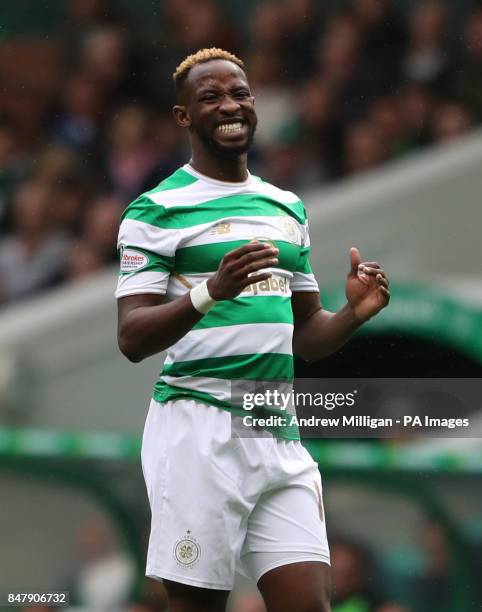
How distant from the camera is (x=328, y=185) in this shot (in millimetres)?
6375

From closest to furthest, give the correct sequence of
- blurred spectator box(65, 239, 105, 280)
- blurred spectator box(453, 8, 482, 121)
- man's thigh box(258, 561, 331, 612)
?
man's thigh box(258, 561, 331, 612) < blurred spectator box(453, 8, 482, 121) < blurred spectator box(65, 239, 105, 280)

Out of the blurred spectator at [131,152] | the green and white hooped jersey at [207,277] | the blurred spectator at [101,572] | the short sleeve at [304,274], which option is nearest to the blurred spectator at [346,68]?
the blurred spectator at [131,152]

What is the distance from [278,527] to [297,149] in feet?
10.5

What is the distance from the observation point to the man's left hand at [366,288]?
137 inches

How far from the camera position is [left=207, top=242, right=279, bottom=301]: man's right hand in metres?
3.09

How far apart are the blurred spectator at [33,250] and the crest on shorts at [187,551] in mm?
3503

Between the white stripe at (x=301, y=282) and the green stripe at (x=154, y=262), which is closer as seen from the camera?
the green stripe at (x=154, y=262)

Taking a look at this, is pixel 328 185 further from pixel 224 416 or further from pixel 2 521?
pixel 224 416

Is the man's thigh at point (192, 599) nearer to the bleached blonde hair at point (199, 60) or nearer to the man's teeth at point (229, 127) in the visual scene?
the man's teeth at point (229, 127)

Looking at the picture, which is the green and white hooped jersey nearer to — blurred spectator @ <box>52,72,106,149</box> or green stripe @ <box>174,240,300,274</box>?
green stripe @ <box>174,240,300,274</box>

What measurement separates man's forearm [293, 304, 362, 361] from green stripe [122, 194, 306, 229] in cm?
30

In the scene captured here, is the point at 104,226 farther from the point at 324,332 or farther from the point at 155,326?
the point at 155,326

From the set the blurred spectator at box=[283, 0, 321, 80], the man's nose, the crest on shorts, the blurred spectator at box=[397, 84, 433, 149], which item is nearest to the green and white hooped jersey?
the man's nose

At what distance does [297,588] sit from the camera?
335 centimetres
